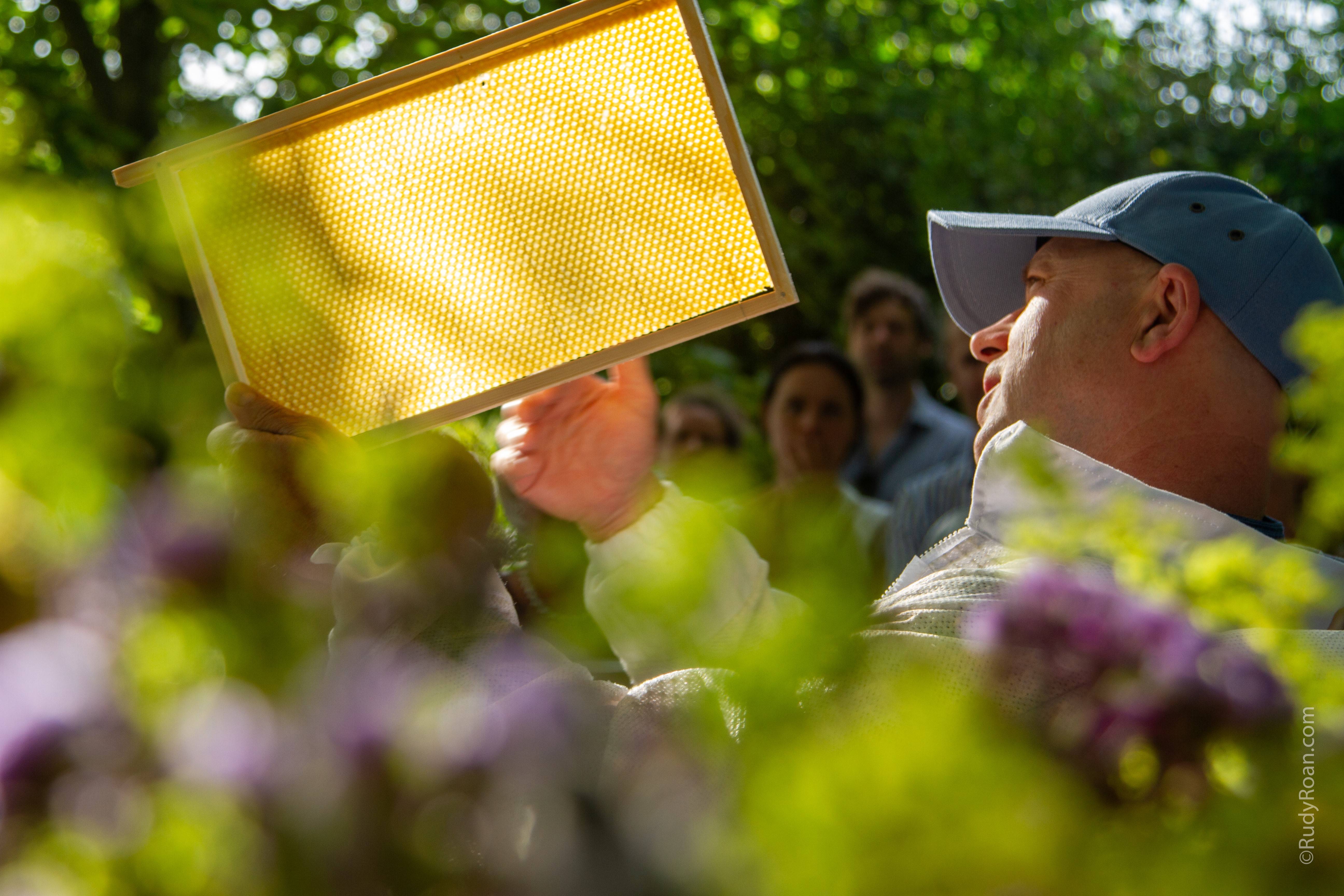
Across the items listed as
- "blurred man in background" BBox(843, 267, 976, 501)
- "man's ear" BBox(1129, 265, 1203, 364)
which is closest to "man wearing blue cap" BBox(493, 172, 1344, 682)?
"man's ear" BBox(1129, 265, 1203, 364)

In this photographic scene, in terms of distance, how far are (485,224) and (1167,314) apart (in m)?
1.05

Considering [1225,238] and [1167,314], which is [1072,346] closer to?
[1167,314]

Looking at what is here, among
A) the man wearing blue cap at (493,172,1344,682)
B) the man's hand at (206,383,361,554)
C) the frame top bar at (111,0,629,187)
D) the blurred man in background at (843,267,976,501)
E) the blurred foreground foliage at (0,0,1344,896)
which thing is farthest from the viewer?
the blurred man in background at (843,267,976,501)

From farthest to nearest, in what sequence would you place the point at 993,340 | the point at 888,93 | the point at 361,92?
1. the point at 888,93
2. the point at 993,340
3. the point at 361,92

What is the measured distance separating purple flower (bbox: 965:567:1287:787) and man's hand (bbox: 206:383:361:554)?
0.33 meters

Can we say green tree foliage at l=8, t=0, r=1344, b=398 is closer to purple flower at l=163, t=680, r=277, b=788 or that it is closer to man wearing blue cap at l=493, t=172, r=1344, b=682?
man wearing blue cap at l=493, t=172, r=1344, b=682

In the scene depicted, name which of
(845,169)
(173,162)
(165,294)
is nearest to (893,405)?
(173,162)

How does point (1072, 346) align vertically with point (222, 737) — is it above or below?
below

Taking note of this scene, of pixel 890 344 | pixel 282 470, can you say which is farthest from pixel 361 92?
pixel 890 344

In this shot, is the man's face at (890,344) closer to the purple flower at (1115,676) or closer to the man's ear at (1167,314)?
the man's ear at (1167,314)

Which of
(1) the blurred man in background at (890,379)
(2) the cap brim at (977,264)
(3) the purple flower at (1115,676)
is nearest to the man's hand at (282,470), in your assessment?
(3) the purple flower at (1115,676)

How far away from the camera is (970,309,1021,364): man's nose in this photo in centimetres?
193

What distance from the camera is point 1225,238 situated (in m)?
1.72

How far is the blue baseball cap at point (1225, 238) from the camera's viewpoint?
1.67m
